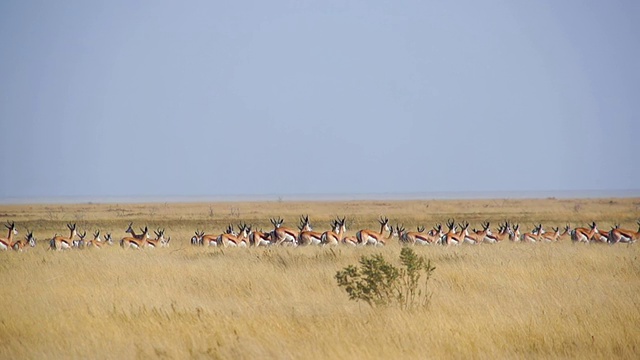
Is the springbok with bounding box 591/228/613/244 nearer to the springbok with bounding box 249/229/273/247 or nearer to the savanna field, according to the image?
the savanna field

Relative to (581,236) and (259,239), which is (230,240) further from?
(581,236)

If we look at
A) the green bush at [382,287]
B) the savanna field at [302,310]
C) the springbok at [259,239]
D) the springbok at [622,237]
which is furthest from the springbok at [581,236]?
the green bush at [382,287]

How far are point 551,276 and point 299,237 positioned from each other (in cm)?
1147

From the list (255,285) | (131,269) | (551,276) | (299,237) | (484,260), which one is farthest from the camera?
(299,237)

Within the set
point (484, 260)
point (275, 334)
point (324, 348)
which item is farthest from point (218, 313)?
point (484, 260)

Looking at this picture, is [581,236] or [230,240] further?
[581,236]

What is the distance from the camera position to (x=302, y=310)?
1180 centimetres

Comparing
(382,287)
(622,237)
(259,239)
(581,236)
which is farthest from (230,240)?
(382,287)

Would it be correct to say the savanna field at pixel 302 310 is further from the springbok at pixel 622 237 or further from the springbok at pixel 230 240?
the springbok at pixel 622 237

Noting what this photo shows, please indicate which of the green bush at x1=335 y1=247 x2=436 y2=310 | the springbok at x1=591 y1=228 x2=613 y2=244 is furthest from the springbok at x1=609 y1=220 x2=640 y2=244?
the green bush at x1=335 y1=247 x2=436 y2=310

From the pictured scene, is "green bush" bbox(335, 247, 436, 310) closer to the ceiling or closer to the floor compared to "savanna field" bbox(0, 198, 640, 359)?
closer to the ceiling

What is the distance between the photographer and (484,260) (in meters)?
18.5

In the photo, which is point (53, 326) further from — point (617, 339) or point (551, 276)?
Result: point (551, 276)

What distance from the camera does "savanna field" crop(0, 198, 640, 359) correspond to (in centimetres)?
922
